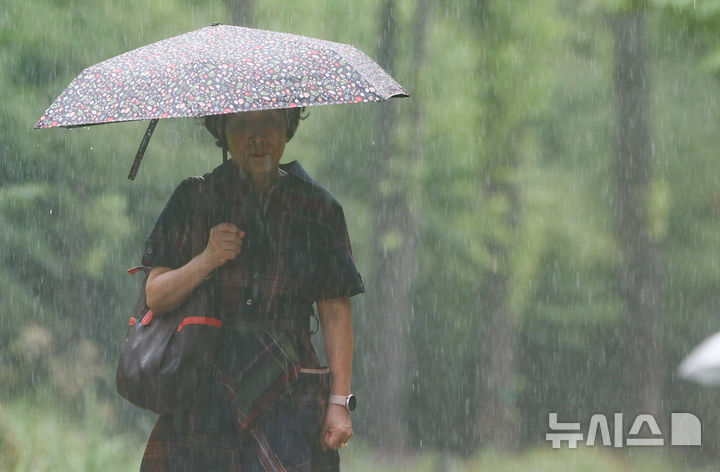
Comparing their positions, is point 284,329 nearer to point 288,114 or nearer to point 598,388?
point 288,114

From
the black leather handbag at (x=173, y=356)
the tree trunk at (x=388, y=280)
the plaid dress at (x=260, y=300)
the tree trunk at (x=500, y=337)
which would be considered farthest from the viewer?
the tree trunk at (x=388, y=280)

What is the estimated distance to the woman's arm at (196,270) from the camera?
11.2 ft

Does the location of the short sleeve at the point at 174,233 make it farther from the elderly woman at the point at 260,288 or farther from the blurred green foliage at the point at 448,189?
the blurred green foliage at the point at 448,189

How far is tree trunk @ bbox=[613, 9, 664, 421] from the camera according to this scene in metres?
9.43

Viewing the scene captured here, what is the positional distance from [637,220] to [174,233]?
6.57 m

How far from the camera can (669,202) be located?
9.41 m

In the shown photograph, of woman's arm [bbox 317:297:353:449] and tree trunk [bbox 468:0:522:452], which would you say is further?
tree trunk [bbox 468:0:522:452]

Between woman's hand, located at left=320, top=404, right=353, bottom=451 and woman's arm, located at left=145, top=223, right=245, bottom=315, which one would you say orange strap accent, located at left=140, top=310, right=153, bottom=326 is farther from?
woman's hand, located at left=320, top=404, right=353, bottom=451

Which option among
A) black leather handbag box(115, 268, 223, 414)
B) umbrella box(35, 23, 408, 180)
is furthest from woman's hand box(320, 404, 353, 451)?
umbrella box(35, 23, 408, 180)

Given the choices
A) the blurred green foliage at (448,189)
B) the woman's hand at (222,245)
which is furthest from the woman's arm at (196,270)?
the blurred green foliage at (448,189)

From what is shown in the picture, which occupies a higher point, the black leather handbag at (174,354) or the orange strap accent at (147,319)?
the orange strap accent at (147,319)

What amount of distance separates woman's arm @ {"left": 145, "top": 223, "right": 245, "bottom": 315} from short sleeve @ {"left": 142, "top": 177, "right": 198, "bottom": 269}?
10 cm

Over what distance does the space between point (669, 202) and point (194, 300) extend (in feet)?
22.1

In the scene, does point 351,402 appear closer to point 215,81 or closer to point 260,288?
point 260,288
